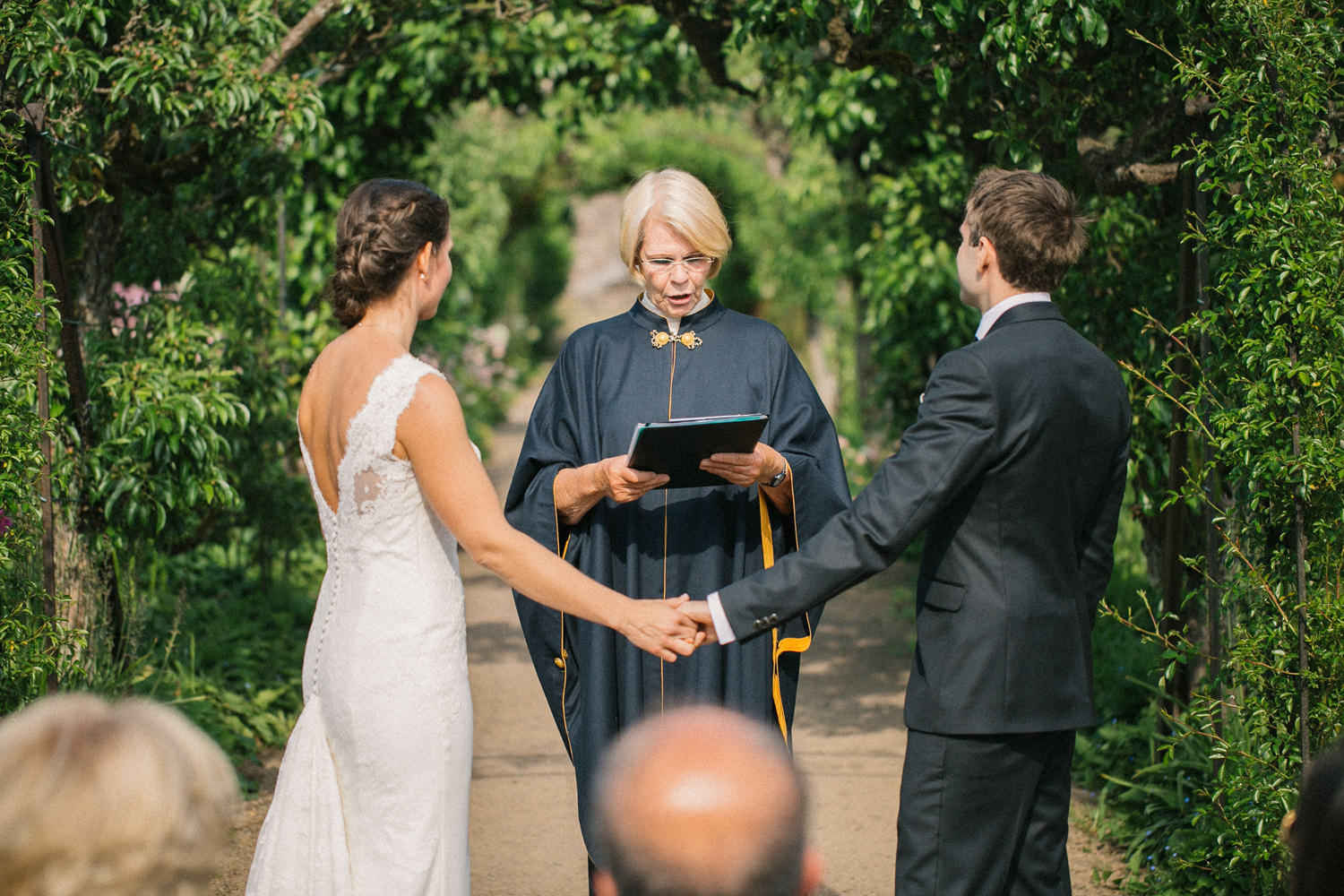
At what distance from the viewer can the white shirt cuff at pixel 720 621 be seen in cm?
277

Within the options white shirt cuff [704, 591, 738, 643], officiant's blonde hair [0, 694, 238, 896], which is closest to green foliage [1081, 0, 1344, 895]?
white shirt cuff [704, 591, 738, 643]

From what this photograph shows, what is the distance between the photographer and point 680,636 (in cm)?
281

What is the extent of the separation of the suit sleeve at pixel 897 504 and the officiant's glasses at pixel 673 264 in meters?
0.88

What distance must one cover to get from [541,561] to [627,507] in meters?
0.73

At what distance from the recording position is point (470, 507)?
2451mm

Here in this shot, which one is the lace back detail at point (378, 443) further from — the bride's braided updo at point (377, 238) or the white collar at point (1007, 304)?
the white collar at point (1007, 304)

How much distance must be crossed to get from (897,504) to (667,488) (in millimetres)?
807

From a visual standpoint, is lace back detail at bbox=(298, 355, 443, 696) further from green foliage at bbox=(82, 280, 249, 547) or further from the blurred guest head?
green foliage at bbox=(82, 280, 249, 547)

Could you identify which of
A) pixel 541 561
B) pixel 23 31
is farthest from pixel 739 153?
pixel 541 561

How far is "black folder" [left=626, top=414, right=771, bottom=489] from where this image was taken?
9.05 feet

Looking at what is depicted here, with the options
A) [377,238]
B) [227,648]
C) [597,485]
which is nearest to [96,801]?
[377,238]

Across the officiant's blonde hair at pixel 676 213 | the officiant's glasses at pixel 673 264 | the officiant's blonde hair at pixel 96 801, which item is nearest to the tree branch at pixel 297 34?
the officiant's blonde hair at pixel 676 213

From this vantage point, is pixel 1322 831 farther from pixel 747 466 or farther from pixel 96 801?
pixel 747 466

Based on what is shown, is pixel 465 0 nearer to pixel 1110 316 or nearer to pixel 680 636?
pixel 1110 316
